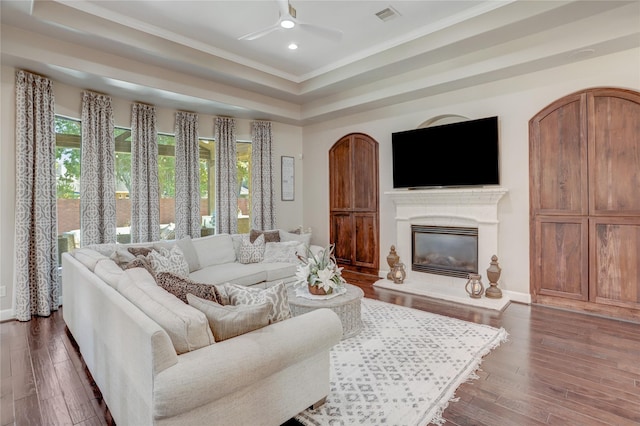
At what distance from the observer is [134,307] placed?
1.69 metres

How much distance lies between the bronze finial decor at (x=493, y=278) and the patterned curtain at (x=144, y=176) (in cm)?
482

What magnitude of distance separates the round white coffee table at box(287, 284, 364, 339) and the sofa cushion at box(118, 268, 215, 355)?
147 centimetres

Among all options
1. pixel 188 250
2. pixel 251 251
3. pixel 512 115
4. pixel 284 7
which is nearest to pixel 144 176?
pixel 188 250

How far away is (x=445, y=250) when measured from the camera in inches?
199

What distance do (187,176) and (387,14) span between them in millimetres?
3785

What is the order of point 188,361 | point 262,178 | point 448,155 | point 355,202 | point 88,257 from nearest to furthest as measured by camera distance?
point 188,361, point 88,257, point 448,155, point 355,202, point 262,178

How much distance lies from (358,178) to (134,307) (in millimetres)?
4857

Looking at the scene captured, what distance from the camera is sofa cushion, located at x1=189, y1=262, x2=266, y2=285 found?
3.99 metres

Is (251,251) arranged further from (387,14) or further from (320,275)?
(387,14)

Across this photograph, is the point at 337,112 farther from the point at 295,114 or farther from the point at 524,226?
the point at 524,226

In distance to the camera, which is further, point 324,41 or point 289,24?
point 324,41

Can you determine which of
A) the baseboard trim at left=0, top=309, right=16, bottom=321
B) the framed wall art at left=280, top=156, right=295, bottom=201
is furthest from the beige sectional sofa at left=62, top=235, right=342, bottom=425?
the framed wall art at left=280, top=156, right=295, bottom=201

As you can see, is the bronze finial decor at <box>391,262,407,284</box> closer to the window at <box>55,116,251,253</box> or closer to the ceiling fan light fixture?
the window at <box>55,116,251,253</box>

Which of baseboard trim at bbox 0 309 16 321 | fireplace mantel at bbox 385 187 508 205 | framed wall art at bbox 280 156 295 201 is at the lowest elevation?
baseboard trim at bbox 0 309 16 321
